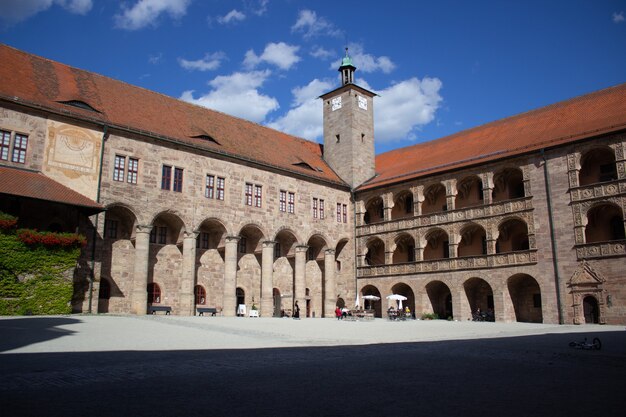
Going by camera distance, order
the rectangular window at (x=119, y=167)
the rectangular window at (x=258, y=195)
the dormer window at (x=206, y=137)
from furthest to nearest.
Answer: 1. the rectangular window at (x=258, y=195)
2. the dormer window at (x=206, y=137)
3. the rectangular window at (x=119, y=167)

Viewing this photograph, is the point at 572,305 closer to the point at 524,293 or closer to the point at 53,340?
the point at 524,293

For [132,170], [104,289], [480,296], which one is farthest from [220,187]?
[480,296]

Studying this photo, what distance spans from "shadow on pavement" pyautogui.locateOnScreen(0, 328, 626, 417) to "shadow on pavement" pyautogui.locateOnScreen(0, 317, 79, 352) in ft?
8.65

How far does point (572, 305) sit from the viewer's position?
27.9 meters

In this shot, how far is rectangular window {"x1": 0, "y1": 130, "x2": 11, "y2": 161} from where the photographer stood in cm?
2383

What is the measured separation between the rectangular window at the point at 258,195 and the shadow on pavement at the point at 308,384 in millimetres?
22332

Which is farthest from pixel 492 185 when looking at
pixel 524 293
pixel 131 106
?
pixel 131 106

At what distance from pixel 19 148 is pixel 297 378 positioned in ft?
70.8

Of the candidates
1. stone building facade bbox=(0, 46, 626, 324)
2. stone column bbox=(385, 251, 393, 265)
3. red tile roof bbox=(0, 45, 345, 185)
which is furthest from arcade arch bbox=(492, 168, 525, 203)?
red tile roof bbox=(0, 45, 345, 185)

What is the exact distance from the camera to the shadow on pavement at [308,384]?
5.79 m

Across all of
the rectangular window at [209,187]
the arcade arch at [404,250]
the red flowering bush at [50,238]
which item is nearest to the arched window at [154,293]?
the rectangular window at [209,187]

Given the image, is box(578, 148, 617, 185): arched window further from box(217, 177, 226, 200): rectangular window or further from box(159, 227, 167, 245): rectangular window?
box(159, 227, 167, 245): rectangular window

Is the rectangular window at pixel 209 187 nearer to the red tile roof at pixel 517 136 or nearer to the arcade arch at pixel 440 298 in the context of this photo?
the red tile roof at pixel 517 136

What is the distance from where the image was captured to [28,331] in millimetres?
15062
